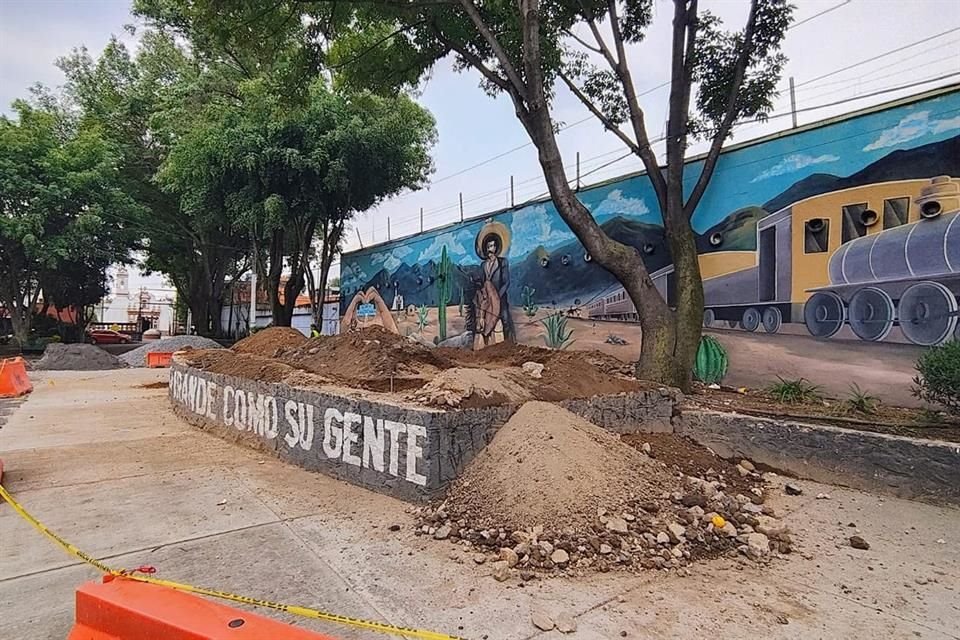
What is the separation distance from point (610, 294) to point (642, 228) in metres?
1.24

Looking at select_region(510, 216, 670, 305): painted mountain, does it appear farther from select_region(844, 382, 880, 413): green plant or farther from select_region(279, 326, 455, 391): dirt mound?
select_region(279, 326, 455, 391): dirt mound

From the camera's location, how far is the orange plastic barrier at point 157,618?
5.86ft

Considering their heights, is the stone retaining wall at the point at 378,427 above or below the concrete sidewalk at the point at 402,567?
above

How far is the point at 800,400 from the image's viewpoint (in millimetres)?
6715

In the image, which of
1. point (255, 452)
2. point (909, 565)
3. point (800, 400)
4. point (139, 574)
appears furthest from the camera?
point (800, 400)

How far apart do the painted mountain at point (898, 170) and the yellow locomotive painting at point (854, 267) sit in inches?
3.3

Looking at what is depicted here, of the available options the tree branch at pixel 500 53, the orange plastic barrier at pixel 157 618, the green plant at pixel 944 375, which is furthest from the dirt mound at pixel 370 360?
the green plant at pixel 944 375

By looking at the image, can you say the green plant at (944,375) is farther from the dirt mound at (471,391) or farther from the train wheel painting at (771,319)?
the dirt mound at (471,391)

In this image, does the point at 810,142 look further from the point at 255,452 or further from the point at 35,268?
the point at 35,268

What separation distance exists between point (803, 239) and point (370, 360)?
584 centimetres

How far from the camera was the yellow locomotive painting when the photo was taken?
597 centimetres

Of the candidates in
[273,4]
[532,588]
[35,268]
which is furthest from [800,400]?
[35,268]

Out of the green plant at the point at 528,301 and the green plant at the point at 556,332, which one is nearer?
the green plant at the point at 556,332

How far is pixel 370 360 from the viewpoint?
259 inches
